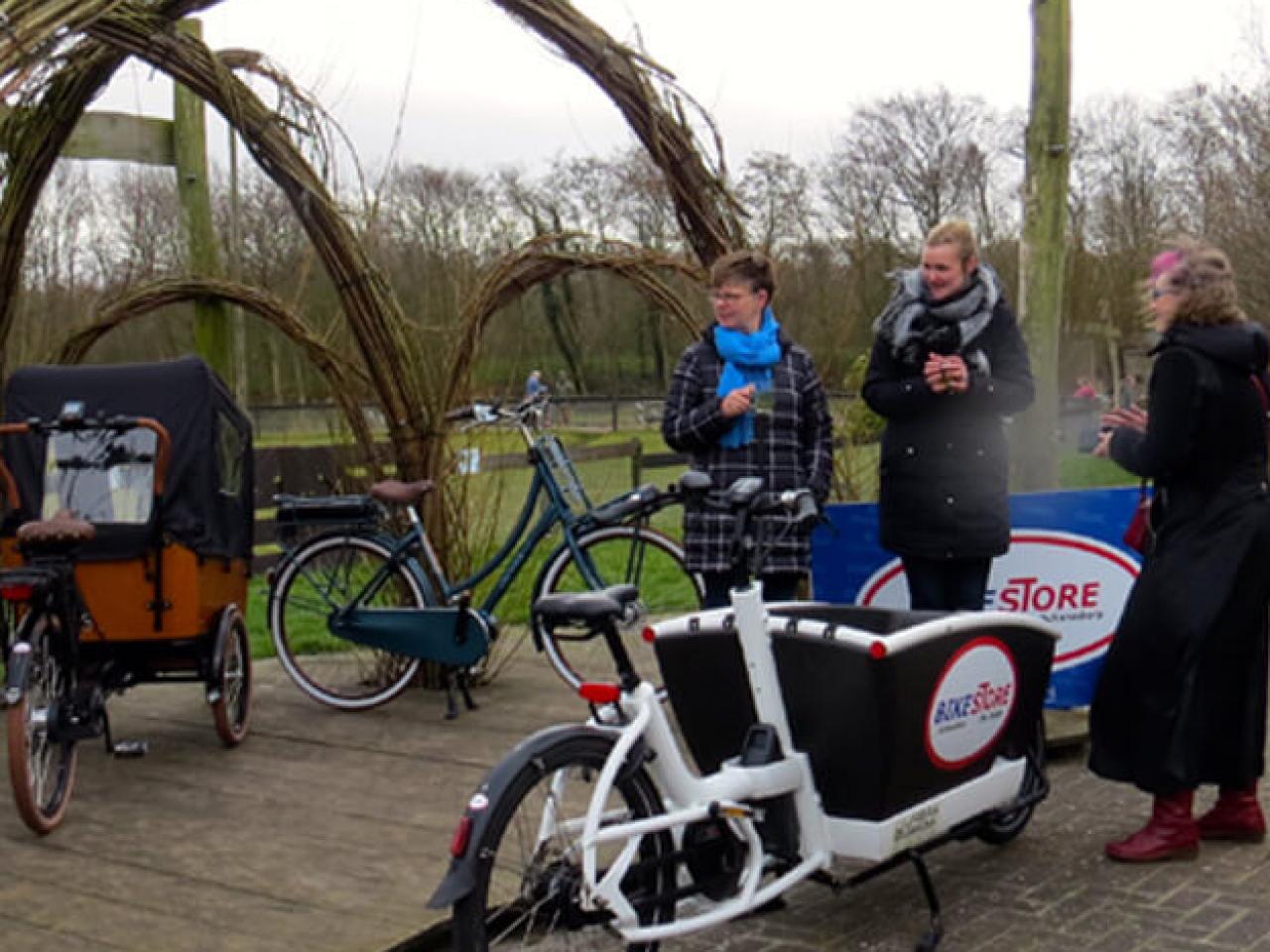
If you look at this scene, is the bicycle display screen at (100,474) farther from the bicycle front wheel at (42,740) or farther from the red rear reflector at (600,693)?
the red rear reflector at (600,693)

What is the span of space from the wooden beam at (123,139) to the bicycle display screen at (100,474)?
3109 millimetres

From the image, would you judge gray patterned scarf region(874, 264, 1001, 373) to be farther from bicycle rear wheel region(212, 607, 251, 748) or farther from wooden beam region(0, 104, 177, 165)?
wooden beam region(0, 104, 177, 165)

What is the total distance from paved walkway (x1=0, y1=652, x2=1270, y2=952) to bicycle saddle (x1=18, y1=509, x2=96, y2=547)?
931 millimetres

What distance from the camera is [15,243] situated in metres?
7.16

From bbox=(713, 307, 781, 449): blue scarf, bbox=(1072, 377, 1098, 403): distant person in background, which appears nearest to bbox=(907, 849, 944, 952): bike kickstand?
bbox=(713, 307, 781, 449): blue scarf

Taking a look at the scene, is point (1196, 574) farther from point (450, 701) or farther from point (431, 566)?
point (431, 566)

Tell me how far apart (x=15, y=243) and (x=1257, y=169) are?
64.1 feet

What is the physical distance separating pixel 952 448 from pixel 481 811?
2553 millimetres

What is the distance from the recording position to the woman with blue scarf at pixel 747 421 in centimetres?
569

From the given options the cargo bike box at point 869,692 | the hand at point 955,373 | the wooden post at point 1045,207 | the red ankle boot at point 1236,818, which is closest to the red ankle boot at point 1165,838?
the red ankle boot at point 1236,818

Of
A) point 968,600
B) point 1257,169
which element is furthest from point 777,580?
point 1257,169

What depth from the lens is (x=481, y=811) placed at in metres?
3.38

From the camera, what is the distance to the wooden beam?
346 inches

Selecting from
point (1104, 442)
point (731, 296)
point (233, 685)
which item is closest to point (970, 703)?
point (1104, 442)
